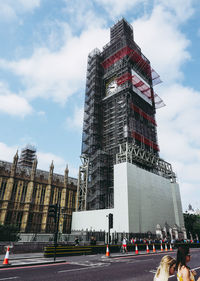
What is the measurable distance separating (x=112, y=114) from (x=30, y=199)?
29.6 meters

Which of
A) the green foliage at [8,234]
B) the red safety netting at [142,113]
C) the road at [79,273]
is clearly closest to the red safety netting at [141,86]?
the red safety netting at [142,113]

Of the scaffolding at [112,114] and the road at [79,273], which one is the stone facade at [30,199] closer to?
the scaffolding at [112,114]

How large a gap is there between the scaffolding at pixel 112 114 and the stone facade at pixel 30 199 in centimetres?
652

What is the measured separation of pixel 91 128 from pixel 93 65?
22.7 metres

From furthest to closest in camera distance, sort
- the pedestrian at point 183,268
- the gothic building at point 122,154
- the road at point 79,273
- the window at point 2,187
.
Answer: the window at point 2,187, the gothic building at point 122,154, the road at point 79,273, the pedestrian at point 183,268

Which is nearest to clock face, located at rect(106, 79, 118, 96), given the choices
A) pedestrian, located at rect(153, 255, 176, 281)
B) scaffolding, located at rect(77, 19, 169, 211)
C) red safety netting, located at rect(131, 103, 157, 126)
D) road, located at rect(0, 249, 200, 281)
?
scaffolding, located at rect(77, 19, 169, 211)

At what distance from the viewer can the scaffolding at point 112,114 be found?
44.0m

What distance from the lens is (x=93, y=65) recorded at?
6012cm

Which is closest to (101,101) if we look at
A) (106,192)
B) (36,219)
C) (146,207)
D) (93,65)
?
(93,65)

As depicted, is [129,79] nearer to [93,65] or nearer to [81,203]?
[93,65]

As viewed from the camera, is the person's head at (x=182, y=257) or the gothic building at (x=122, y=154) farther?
the gothic building at (x=122, y=154)

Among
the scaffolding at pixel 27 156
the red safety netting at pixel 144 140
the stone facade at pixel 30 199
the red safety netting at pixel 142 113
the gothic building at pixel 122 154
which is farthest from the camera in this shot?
the scaffolding at pixel 27 156

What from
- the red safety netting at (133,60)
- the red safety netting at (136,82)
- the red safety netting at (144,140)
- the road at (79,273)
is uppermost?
the red safety netting at (133,60)

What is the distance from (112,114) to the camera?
1982 inches
